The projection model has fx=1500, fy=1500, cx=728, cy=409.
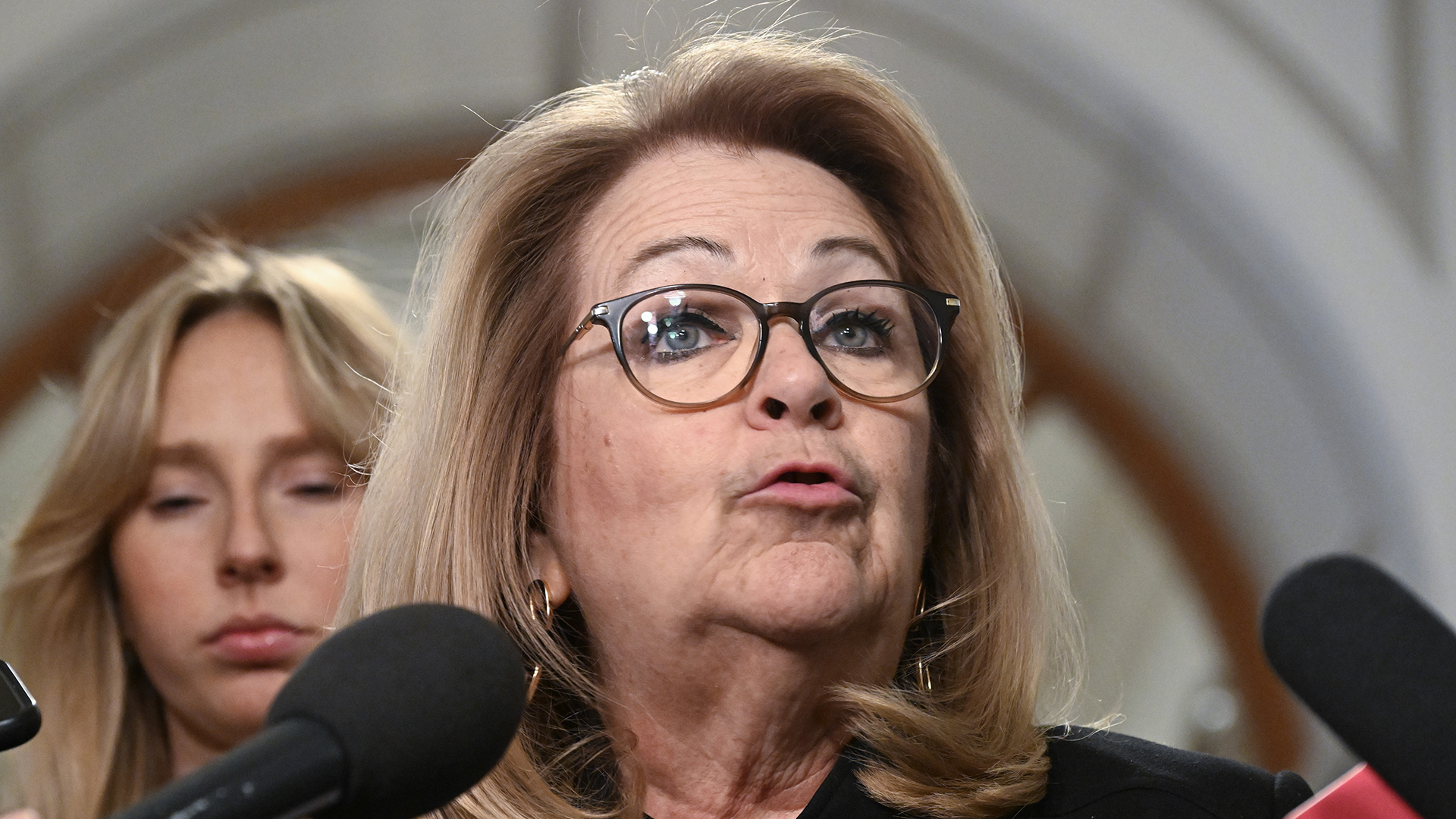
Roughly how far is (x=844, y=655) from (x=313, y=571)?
129cm

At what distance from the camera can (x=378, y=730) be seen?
1.03 meters

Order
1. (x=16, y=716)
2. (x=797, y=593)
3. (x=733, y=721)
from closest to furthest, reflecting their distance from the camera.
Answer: (x=16, y=716) < (x=797, y=593) < (x=733, y=721)

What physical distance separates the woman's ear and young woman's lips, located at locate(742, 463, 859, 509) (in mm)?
402

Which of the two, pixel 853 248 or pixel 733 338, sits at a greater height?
pixel 853 248

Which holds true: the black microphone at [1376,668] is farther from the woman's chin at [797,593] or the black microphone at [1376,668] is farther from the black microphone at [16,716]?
the black microphone at [16,716]

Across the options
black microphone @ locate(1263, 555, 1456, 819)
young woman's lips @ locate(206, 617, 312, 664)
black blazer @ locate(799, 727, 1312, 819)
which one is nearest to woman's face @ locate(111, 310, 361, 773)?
young woman's lips @ locate(206, 617, 312, 664)

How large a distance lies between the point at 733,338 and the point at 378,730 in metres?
1.02

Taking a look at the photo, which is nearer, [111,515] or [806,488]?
[806,488]

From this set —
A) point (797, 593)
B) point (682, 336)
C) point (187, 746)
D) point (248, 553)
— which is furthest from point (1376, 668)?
point (187, 746)

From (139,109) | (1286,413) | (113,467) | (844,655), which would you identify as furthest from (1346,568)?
(139,109)

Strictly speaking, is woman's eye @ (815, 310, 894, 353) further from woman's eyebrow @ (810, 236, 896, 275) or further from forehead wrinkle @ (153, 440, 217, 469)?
forehead wrinkle @ (153, 440, 217, 469)

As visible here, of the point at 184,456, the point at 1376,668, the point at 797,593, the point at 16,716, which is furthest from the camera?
the point at 184,456

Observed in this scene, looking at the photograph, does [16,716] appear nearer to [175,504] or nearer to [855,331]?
[855,331]

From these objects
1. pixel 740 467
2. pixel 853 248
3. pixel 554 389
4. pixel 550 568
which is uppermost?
pixel 853 248
